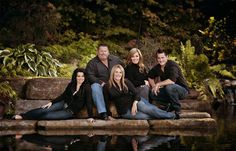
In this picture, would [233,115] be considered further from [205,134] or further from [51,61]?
[51,61]

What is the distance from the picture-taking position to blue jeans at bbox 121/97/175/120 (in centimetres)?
952

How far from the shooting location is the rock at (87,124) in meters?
9.20

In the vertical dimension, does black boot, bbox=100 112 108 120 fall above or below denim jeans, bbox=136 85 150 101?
below

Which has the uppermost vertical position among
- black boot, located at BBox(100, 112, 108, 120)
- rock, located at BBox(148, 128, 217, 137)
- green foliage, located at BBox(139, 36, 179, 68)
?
green foliage, located at BBox(139, 36, 179, 68)

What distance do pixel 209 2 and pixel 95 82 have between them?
1156cm

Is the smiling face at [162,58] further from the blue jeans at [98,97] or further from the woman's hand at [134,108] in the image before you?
the blue jeans at [98,97]

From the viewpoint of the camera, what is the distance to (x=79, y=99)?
939cm

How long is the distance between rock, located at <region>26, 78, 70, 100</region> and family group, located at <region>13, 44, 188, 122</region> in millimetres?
1820

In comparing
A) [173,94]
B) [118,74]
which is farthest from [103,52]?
[173,94]

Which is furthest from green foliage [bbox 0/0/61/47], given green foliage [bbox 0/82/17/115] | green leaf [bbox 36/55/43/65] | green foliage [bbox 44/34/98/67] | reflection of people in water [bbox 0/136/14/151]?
reflection of people in water [bbox 0/136/14/151]

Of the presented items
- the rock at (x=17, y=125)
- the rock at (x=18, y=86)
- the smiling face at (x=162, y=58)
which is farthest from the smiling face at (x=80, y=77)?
the rock at (x=18, y=86)

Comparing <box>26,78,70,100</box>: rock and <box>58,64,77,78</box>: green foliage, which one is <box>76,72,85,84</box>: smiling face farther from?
<box>58,64,77,78</box>: green foliage

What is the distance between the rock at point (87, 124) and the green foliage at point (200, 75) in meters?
5.01

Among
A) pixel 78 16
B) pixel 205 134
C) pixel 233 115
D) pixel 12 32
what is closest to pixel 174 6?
pixel 78 16
